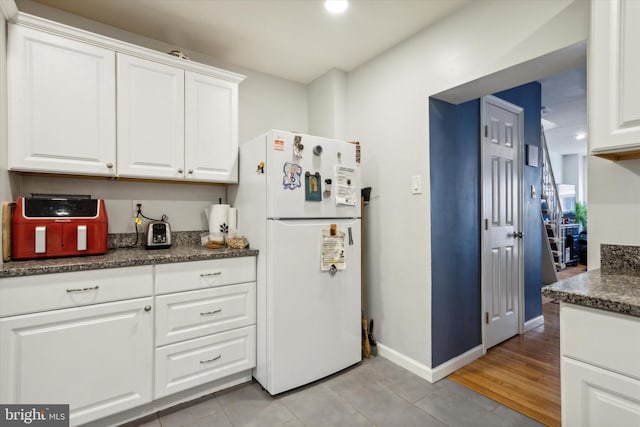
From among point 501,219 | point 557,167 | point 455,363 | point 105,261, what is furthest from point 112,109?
point 557,167

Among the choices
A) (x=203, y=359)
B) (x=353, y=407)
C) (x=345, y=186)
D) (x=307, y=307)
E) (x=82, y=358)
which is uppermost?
(x=345, y=186)

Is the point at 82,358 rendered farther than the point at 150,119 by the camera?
No

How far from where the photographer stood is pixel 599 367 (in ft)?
3.33

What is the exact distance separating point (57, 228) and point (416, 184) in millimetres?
2283

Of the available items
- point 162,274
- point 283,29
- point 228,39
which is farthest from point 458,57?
point 162,274

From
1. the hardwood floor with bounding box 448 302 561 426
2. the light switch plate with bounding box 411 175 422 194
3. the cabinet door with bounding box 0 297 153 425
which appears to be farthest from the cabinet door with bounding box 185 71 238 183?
the hardwood floor with bounding box 448 302 561 426

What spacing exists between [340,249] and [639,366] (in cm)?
156

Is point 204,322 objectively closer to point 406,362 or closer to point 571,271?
point 406,362

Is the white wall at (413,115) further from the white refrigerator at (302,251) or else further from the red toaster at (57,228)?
the red toaster at (57,228)

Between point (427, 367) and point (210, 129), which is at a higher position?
point (210, 129)

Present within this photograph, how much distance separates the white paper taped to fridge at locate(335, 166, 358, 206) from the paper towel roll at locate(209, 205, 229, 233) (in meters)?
0.88

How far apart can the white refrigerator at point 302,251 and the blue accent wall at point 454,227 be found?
1.87ft

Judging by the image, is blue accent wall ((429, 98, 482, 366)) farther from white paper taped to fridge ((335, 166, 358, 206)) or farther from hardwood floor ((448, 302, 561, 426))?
white paper taped to fridge ((335, 166, 358, 206))

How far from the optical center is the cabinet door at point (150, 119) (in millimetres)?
1979
